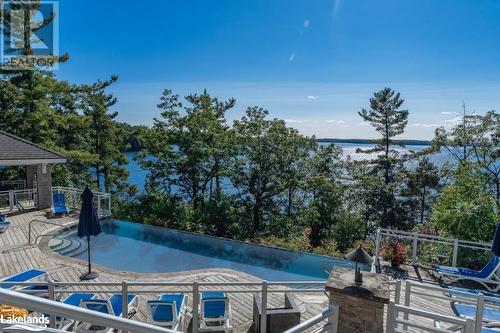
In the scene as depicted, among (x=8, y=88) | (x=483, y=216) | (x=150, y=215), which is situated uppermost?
(x=8, y=88)

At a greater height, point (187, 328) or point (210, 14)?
point (210, 14)

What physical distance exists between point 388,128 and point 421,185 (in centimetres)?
557

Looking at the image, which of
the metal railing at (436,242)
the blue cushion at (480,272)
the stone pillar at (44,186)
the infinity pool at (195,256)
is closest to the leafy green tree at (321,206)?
the infinity pool at (195,256)

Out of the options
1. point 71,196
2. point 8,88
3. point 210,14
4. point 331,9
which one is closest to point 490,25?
point 331,9

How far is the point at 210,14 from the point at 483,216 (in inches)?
521

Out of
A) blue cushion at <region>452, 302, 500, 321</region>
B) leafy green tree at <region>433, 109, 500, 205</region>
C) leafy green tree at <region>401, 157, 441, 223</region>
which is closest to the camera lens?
blue cushion at <region>452, 302, 500, 321</region>

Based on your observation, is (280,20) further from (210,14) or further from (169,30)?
(169,30)

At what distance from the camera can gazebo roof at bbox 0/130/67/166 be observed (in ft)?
42.7

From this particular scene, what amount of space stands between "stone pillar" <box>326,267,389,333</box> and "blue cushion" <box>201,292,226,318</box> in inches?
95.6

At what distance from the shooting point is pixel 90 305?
5.16 metres

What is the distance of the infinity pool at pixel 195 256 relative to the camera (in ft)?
33.4

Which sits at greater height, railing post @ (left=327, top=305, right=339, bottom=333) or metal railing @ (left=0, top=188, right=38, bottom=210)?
railing post @ (left=327, top=305, right=339, bottom=333)

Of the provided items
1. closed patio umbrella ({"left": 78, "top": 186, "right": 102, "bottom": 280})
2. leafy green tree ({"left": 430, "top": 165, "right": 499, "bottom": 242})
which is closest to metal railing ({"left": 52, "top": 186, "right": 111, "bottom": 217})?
closed patio umbrella ({"left": 78, "top": 186, "right": 102, "bottom": 280})

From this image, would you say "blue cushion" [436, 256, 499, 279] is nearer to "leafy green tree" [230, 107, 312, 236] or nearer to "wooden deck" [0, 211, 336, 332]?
"wooden deck" [0, 211, 336, 332]
